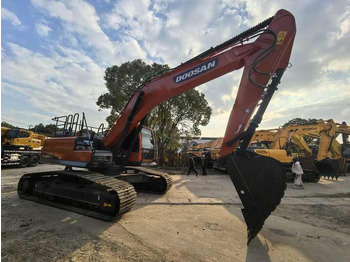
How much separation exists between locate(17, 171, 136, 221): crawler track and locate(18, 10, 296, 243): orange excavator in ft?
0.06

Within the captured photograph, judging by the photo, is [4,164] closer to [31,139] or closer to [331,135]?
[31,139]

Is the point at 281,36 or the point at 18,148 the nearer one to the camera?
the point at 281,36

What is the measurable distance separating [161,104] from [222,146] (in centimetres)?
1554

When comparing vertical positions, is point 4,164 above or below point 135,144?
below

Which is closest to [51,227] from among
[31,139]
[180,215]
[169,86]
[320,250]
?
[180,215]

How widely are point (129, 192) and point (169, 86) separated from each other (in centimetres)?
257

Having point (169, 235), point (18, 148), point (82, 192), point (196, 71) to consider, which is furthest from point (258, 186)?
point (18, 148)

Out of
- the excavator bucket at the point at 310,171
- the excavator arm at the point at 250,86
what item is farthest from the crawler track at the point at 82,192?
the excavator bucket at the point at 310,171

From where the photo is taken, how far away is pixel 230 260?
3320 millimetres

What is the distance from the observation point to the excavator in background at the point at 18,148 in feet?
45.6

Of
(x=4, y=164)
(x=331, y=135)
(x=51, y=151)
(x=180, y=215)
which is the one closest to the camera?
(x=180, y=215)

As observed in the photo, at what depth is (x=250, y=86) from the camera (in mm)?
4406

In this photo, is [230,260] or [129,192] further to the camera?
[129,192]

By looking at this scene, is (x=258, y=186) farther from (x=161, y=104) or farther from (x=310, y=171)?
(x=161, y=104)
